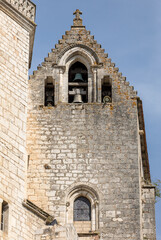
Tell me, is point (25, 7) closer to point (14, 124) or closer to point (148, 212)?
point (14, 124)

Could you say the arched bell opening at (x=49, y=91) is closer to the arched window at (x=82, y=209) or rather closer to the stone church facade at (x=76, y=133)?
the stone church facade at (x=76, y=133)

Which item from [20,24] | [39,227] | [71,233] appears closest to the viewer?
[71,233]

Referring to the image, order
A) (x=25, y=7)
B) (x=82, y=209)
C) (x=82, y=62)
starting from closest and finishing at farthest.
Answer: (x=25, y=7) < (x=82, y=209) < (x=82, y=62)

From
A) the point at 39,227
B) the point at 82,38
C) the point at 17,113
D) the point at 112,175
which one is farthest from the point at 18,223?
the point at 82,38

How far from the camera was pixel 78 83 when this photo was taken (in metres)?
30.1

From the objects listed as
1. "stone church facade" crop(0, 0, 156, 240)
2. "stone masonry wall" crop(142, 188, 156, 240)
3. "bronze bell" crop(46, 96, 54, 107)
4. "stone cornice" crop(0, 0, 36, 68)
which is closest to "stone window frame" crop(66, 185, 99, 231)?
"stone church facade" crop(0, 0, 156, 240)

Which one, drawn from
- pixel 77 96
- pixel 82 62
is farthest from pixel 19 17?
pixel 82 62

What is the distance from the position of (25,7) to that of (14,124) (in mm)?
3713

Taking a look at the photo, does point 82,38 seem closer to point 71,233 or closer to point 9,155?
point 9,155

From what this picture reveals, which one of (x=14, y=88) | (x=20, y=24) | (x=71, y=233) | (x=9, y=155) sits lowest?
(x=71, y=233)

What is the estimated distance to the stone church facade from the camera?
2656 centimetres

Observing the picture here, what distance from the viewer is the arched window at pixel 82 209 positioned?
27.9 meters

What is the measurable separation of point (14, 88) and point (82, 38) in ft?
16.1

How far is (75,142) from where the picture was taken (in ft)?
94.5
